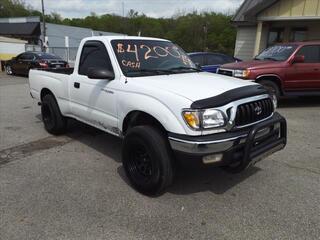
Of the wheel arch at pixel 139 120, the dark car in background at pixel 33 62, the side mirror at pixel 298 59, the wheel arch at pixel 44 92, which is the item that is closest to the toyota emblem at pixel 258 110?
the wheel arch at pixel 139 120

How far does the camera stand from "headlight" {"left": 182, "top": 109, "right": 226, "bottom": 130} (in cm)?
325

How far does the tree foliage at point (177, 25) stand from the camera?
54750 mm

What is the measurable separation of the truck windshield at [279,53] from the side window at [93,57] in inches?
233

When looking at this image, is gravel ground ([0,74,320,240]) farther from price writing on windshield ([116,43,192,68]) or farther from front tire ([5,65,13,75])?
front tire ([5,65,13,75])

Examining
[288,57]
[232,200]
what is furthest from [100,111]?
[288,57]

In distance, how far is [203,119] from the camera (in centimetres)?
325

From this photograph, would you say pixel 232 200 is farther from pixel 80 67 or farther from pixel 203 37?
pixel 203 37

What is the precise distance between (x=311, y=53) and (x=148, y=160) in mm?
7328

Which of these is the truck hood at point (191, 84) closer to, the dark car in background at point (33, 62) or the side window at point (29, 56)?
the dark car in background at point (33, 62)

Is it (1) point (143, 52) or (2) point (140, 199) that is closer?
(2) point (140, 199)

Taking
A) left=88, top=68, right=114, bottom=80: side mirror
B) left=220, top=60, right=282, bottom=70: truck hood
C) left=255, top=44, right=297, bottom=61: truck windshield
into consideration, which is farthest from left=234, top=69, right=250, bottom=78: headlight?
left=88, top=68, right=114, bottom=80: side mirror

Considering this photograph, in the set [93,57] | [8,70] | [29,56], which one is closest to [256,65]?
[93,57]

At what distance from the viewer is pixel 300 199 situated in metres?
3.69

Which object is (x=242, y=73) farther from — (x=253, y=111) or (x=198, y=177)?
(x=253, y=111)
